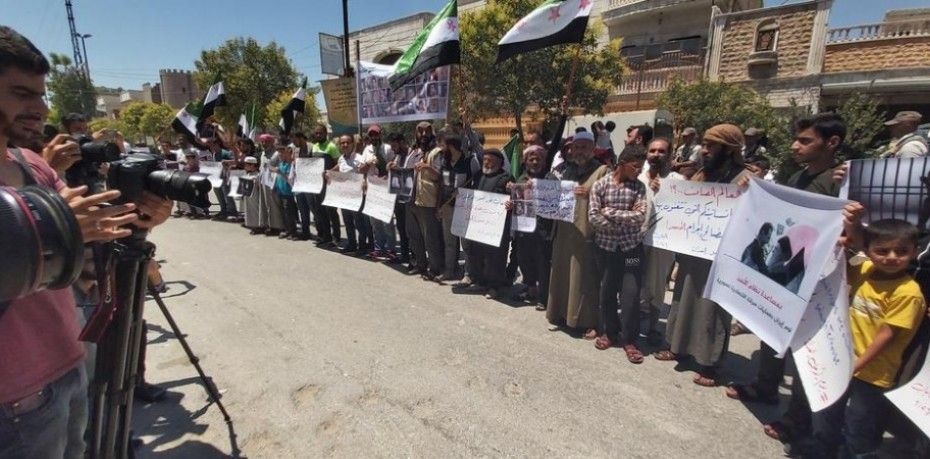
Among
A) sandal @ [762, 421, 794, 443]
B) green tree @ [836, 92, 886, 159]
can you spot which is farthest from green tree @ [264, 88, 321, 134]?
sandal @ [762, 421, 794, 443]

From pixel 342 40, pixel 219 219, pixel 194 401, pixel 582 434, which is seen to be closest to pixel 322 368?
pixel 194 401

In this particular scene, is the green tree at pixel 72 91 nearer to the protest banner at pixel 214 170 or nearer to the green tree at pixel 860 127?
the protest banner at pixel 214 170

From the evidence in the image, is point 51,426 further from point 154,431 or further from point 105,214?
point 154,431

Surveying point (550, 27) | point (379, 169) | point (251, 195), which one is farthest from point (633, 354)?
point (251, 195)

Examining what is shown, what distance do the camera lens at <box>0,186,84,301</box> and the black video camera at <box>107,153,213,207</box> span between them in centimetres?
50

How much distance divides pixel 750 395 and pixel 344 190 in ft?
18.8

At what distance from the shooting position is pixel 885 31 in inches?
609

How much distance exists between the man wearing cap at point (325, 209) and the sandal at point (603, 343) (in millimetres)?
4953

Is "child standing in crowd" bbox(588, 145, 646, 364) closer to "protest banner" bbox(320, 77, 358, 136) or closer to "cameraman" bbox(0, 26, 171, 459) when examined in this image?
"cameraman" bbox(0, 26, 171, 459)

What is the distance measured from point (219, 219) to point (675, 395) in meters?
10.3

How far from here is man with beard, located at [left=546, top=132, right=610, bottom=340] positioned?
12.9 ft

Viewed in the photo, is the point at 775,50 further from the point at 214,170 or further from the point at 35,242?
the point at 35,242

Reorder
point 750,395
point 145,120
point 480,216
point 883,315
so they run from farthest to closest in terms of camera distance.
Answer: point 145,120
point 480,216
point 750,395
point 883,315

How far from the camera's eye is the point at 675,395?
308 cm
